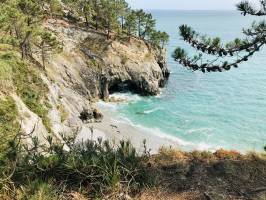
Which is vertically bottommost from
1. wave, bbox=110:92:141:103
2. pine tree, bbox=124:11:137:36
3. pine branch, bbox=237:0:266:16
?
wave, bbox=110:92:141:103

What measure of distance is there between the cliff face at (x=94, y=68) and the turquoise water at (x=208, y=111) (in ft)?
13.8

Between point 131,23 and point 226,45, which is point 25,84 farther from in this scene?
point 131,23

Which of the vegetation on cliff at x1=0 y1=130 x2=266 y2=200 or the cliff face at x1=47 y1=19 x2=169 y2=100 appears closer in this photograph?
the vegetation on cliff at x1=0 y1=130 x2=266 y2=200

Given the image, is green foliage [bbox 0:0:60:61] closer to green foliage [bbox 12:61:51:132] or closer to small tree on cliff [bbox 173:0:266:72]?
green foliage [bbox 12:61:51:132]

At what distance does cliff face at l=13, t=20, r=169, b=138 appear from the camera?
162 ft

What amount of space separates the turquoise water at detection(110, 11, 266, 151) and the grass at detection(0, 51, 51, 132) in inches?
686

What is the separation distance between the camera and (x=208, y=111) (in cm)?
5938

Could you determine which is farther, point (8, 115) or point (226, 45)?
point (8, 115)

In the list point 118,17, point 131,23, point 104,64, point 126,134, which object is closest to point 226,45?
point 126,134

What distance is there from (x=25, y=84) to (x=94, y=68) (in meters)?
24.3

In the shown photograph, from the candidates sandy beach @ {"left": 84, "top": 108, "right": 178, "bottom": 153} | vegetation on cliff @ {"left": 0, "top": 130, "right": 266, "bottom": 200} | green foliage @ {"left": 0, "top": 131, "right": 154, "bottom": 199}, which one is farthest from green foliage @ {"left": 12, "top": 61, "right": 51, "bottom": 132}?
green foliage @ {"left": 0, "top": 131, "right": 154, "bottom": 199}

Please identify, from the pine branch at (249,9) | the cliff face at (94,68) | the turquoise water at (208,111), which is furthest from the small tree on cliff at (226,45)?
the turquoise water at (208,111)

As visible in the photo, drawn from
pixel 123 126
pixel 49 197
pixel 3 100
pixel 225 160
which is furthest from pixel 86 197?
pixel 123 126

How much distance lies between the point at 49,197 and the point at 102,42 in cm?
5901
